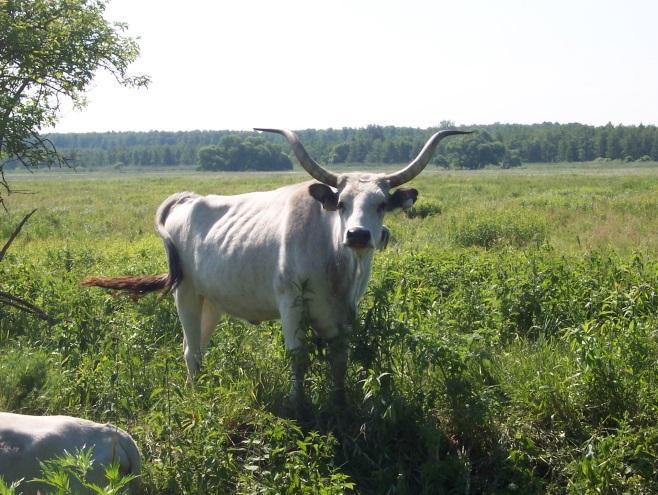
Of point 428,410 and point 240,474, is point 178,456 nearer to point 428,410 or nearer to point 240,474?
point 240,474

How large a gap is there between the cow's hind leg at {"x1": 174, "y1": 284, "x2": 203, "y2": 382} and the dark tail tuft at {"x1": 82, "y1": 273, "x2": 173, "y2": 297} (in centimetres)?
28

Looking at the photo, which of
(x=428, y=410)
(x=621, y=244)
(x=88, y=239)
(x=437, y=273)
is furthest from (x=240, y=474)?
(x=88, y=239)

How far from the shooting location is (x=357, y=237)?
213 inches

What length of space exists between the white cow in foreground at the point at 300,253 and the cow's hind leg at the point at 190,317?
0.01 metres

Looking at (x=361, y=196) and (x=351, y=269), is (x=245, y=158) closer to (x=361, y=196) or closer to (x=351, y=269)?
(x=351, y=269)

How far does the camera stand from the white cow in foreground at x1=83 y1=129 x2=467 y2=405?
583 cm

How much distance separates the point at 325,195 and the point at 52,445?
8.57 feet

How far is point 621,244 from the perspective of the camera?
14.0m

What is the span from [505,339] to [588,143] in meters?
126

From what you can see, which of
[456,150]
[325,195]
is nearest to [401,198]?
[325,195]

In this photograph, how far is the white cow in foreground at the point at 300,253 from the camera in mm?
5832

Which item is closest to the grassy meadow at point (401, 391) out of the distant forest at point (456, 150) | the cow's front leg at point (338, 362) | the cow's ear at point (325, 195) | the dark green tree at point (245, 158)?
the cow's front leg at point (338, 362)

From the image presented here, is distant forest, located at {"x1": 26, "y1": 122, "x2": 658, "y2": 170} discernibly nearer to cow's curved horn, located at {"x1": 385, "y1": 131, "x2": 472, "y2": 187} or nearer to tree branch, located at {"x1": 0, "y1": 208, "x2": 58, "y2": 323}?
tree branch, located at {"x1": 0, "y1": 208, "x2": 58, "y2": 323}

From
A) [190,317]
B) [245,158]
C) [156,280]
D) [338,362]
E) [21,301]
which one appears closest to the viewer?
[338,362]
